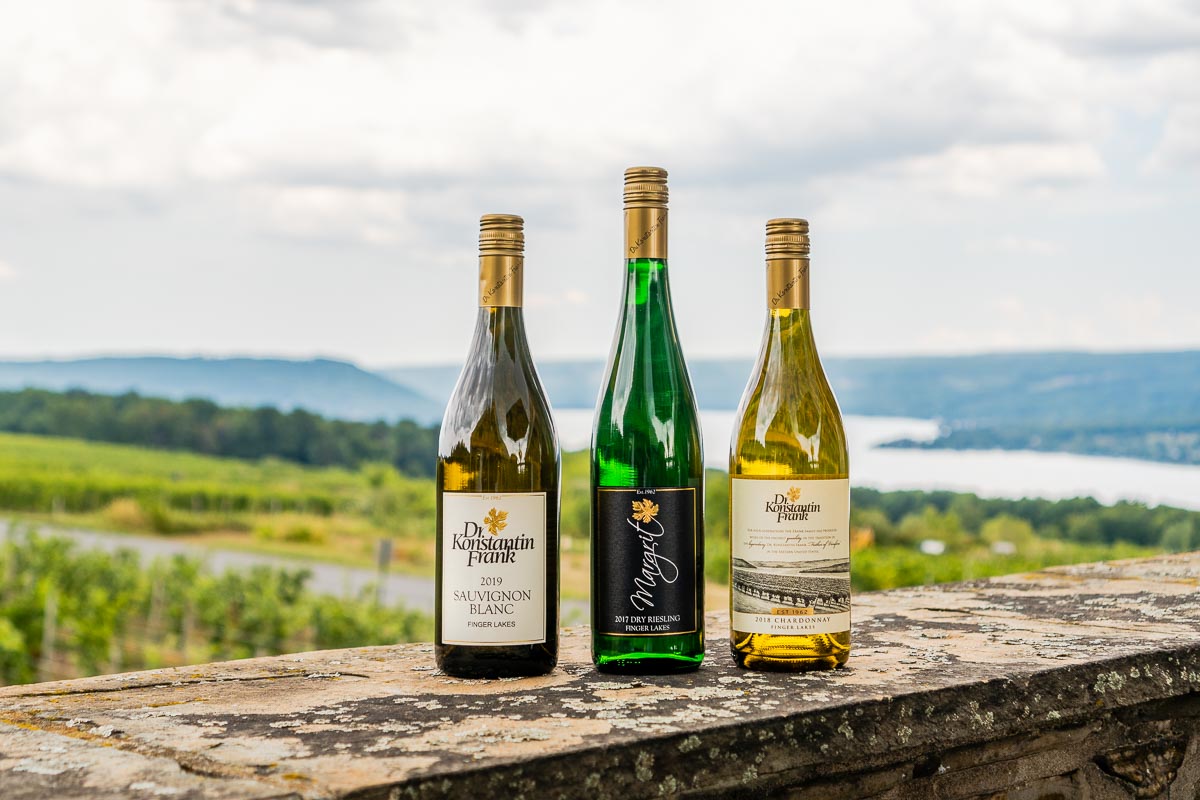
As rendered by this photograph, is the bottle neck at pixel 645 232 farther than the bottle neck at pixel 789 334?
No

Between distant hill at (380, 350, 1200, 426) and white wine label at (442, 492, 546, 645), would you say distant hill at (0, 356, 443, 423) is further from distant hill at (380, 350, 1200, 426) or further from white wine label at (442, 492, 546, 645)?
white wine label at (442, 492, 546, 645)

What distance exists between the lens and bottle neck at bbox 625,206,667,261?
1376mm

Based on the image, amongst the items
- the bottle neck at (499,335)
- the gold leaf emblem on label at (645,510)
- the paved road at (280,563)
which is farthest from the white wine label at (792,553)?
the paved road at (280,563)

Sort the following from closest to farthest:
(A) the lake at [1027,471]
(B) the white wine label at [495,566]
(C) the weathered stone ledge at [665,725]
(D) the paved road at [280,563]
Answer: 1. (C) the weathered stone ledge at [665,725]
2. (B) the white wine label at [495,566]
3. (A) the lake at [1027,471]
4. (D) the paved road at [280,563]

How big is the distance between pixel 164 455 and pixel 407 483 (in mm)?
6884

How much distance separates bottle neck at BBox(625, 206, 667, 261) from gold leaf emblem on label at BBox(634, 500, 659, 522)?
0.30 metres

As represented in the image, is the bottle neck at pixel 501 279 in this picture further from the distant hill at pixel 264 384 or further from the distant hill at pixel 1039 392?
the distant hill at pixel 264 384

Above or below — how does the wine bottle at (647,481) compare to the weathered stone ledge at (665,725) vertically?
above

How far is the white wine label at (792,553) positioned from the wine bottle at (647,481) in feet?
0.21

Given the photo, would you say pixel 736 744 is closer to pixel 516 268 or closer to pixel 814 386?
pixel 814 386

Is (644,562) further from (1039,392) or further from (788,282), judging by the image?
(1039,392)

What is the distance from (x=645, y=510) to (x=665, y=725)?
293 millimetres

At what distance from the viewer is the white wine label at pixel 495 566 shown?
1.36 m

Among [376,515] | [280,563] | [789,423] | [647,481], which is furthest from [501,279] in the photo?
[376,515]
